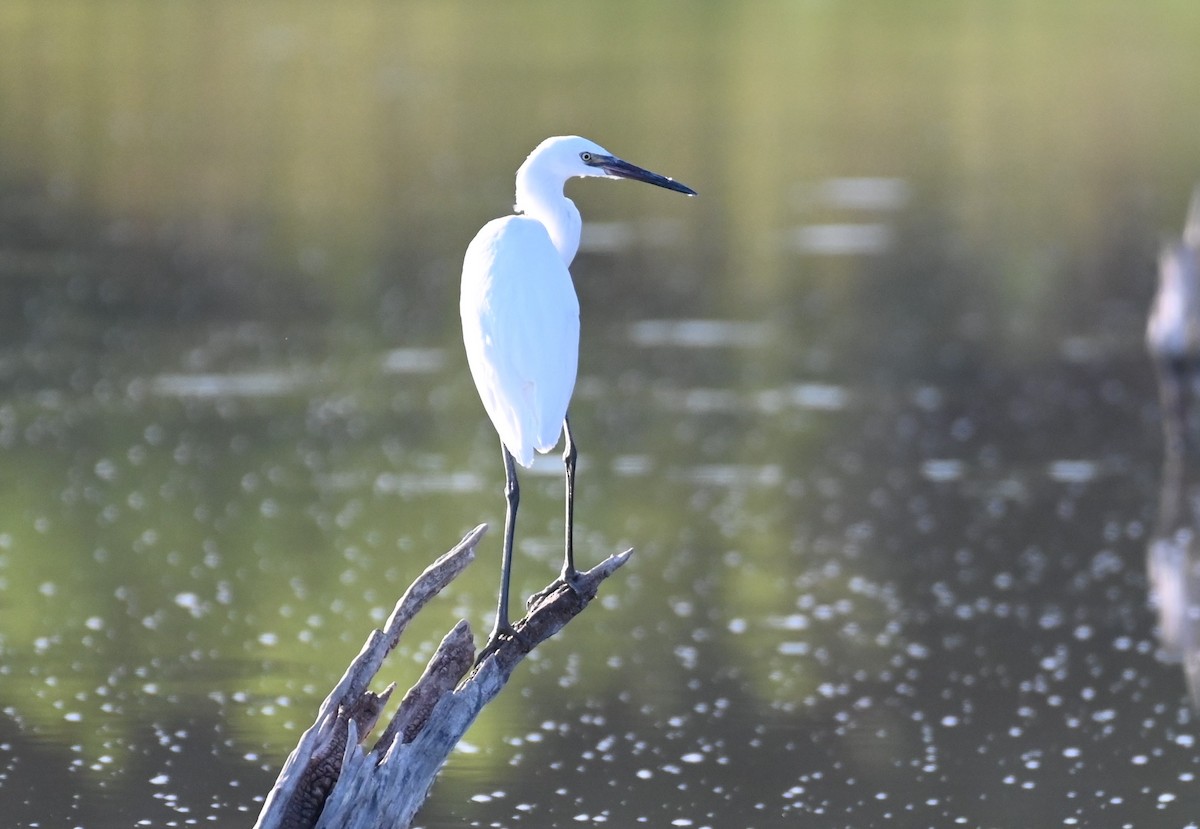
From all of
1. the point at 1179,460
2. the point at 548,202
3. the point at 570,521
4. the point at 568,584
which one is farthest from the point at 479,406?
the point at 568,584

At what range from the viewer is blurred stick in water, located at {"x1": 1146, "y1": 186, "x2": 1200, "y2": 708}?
943 centimetres

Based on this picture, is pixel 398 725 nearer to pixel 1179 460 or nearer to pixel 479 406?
pixel 479 406

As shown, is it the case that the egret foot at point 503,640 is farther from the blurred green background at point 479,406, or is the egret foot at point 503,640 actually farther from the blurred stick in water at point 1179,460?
the blurred stick in water at point 1179,460

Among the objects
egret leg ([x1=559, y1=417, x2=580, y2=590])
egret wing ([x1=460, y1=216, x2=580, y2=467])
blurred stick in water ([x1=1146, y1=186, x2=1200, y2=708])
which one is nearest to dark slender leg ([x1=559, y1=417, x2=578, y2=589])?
egret leg ([x1=559, y1=417, x2=580, y2=590])

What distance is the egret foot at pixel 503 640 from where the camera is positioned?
6066 millimetres

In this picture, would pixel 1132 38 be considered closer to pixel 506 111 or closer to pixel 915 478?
pixel 506 111

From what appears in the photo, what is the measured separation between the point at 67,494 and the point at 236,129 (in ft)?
52.2

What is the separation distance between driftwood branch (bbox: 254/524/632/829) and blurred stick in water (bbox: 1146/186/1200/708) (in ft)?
12.0

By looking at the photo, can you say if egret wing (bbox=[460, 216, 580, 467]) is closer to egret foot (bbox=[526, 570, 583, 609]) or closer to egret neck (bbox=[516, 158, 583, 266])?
egret neck (bbox=[516, 158, 583, 266])

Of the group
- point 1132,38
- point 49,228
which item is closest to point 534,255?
point 49,228

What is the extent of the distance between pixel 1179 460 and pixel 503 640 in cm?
729

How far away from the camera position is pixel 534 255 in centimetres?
631

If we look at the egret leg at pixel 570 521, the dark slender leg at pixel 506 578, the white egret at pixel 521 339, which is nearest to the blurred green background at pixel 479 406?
the dark slender leg at pixel 506 578

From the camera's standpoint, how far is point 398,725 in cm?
605
